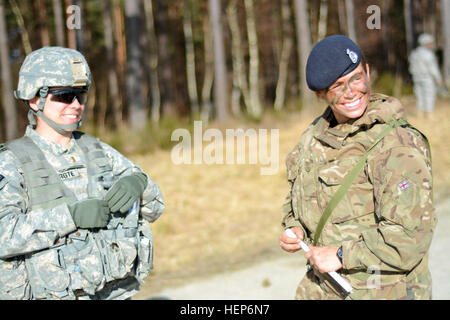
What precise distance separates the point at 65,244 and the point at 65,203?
0.20 metres

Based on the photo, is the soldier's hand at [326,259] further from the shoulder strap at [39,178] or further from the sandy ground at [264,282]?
the sandy ground at [264,282]

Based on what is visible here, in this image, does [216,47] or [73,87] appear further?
[216,47]

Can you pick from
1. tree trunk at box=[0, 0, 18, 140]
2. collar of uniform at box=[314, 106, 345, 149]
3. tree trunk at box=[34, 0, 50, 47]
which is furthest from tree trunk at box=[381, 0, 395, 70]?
collar of uniform at box=[314, 106, 345, 149]

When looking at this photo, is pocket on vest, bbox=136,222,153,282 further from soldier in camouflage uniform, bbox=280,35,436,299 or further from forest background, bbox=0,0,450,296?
forest background, bbox=0,0,450,296

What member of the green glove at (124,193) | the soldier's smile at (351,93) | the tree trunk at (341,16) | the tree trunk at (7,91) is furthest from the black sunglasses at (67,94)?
the tree trunk at (341,16)

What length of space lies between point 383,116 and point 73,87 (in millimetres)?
1547

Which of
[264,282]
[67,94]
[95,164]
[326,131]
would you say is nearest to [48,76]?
[67,94]

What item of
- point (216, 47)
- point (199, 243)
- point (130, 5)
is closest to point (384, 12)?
point (216, 47)

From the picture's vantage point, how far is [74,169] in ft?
8.46

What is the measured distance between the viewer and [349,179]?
2.08 m

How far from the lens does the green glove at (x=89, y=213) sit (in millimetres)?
2361

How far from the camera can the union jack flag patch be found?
6.25 feet

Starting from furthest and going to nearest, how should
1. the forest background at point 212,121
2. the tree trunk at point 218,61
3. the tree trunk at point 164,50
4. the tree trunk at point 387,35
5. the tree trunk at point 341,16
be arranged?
the tree trunk at point 341,16
the tree trunk at point 387,35
the tree trunk at point 164,50
the tree trunk at point 218,61
the forest background at point 212,121

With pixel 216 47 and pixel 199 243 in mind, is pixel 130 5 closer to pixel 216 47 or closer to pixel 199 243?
pixel 216 47
